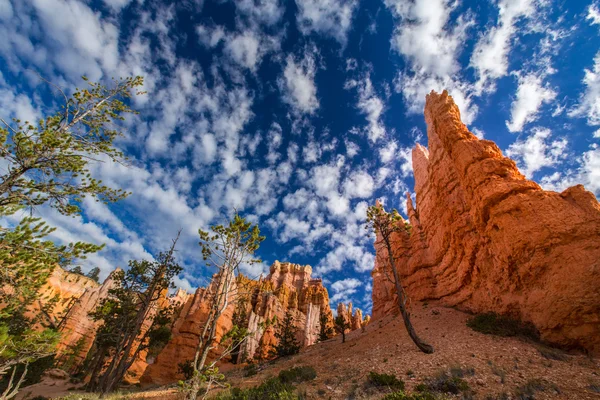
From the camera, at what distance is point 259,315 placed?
63.2 meters

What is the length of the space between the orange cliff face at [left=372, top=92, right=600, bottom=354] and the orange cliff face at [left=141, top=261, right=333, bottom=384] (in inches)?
746

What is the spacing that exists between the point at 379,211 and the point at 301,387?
1494 centimetres

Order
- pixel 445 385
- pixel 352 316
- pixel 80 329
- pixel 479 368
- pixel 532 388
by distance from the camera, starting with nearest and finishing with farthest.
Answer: pixel 532 388 → pixel 445 385 → pixel 479 368 → pixel 80 329 → pixel 352 316

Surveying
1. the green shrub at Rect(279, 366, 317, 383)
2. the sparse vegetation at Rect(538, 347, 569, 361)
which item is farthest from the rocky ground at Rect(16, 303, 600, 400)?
the green shrub at Rect(279, 366, 317, 383)

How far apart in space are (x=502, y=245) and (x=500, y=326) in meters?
6.28

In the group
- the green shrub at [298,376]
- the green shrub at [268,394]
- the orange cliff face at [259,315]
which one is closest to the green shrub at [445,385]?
the green shrub at [268,394]

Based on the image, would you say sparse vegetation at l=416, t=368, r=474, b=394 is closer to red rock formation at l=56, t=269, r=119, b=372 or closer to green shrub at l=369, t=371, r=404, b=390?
green shrub at l=369, t=371, r=404, b=390

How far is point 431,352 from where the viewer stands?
15.5 meters

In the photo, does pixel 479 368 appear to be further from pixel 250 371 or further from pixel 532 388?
pixel 250 371

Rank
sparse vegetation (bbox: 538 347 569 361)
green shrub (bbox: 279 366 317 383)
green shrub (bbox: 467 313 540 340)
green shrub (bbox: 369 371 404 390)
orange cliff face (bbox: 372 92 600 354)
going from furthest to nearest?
1. green shrub (bbox: 467 313 540 340)
2. orange cliff face (bbox: 372 92 600 354)
3. green shrub (bbox: 279 366 317 383)
4. sparse vegetation (bbox: 538 347 569 361)
5. green shrub (bbox: 369 371 404 390)

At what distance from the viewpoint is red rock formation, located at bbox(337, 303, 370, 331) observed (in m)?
72.1

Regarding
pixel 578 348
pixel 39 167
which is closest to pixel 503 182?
pixel 578 348

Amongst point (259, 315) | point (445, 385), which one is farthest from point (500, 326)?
point (259, 315)

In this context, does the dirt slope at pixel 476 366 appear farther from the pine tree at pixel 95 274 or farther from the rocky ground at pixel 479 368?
the pine tree at pixel 95 274
